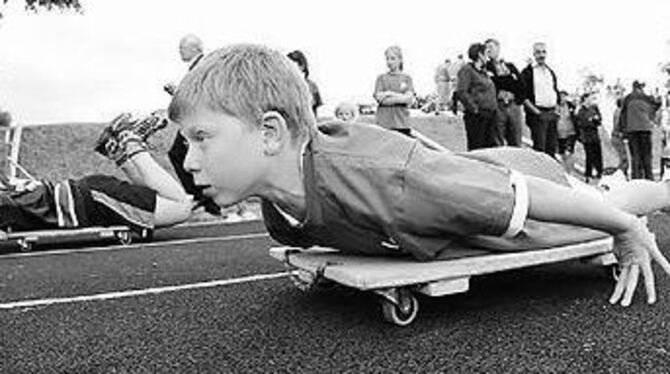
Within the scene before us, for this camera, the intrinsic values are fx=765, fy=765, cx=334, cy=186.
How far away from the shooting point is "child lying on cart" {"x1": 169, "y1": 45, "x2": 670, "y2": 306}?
1865mm

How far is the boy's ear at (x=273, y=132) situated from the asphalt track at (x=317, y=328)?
475mm

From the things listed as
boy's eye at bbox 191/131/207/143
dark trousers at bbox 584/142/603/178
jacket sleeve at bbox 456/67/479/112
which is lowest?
dark trousers at bbox 584/142/603/178

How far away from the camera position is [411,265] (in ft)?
6.53

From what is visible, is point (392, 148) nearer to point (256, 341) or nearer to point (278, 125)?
point (278, 125)

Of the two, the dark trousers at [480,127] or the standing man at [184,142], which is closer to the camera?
the standing man at [184,142]

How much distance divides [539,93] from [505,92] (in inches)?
16.3

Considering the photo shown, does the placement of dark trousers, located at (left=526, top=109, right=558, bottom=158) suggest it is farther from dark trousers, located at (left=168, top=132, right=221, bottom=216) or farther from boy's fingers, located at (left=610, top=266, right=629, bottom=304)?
boy's fingers, located at (left=610, top=266, right=629, bottom=304)

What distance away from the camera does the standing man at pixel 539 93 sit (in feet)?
25.2

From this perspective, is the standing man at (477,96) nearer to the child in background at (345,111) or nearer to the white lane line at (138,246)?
the child in background at (345,111)

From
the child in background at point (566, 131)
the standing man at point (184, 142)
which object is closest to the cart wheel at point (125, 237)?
the standing man at point (184, 142)

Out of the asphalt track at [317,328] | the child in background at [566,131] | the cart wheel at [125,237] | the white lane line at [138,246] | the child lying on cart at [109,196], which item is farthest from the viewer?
the child in background at [566,131]

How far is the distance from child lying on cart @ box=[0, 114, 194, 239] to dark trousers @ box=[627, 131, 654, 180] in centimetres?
668

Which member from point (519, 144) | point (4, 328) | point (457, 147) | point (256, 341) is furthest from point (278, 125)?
point (457, 147)

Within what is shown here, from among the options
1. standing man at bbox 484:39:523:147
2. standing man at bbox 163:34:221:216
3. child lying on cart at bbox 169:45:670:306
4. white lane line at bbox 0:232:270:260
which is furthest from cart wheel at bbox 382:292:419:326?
standing man at bbox 484:39:523:147
